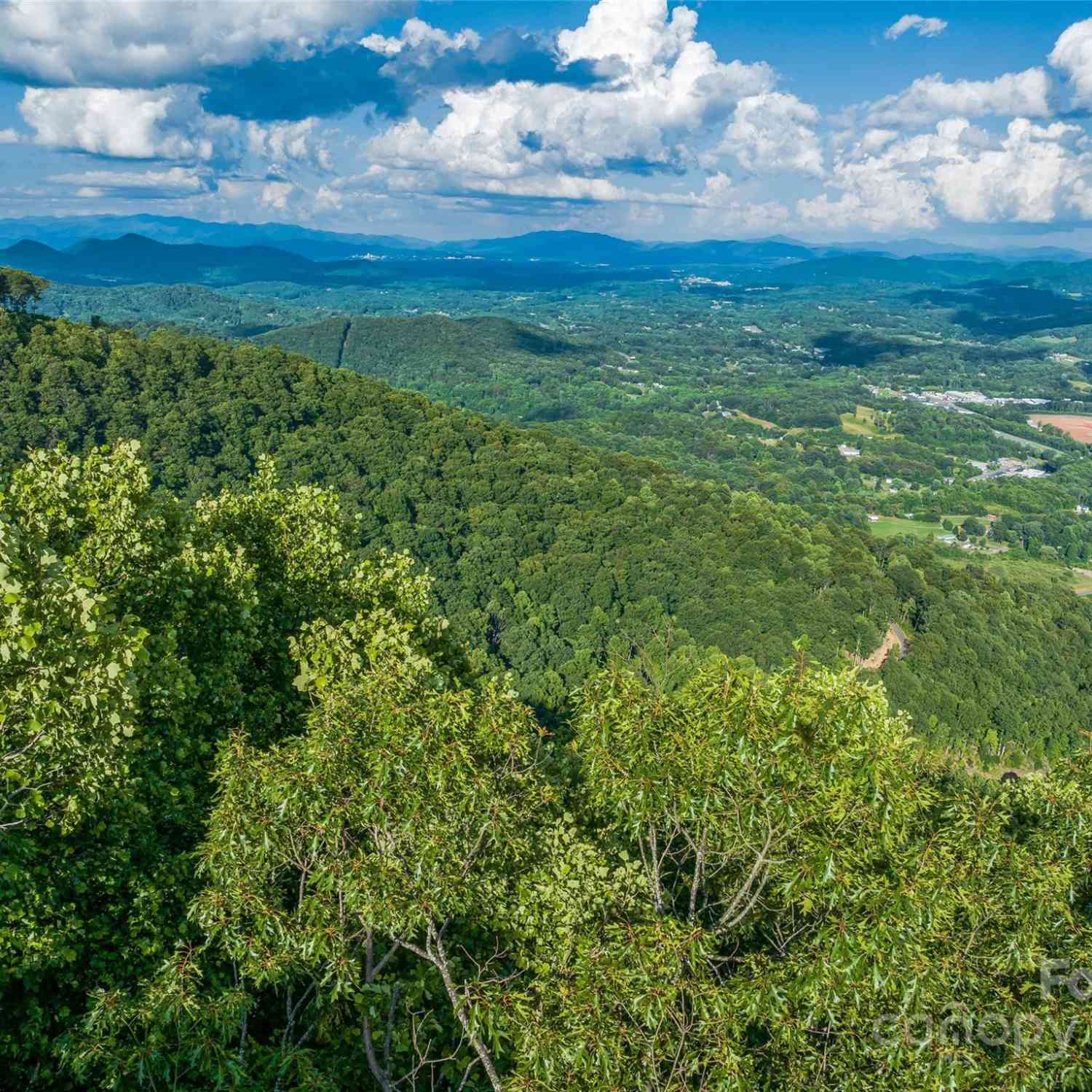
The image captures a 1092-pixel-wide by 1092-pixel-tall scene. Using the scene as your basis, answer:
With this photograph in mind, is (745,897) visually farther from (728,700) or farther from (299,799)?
(299,799)

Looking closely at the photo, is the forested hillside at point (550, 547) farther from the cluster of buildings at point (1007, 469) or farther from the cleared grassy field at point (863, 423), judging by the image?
the cleared grassy field at point (863, 423)

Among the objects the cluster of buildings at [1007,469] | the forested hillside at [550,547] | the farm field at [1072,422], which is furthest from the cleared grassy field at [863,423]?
the forested hillside at [550,547]

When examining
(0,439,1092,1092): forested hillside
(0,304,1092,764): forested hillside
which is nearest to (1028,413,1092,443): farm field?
(0,304,1092,764): forested hillside

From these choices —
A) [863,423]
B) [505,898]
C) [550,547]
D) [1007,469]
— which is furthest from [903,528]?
[505,898]

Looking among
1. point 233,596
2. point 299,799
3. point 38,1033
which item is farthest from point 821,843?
point 233,596

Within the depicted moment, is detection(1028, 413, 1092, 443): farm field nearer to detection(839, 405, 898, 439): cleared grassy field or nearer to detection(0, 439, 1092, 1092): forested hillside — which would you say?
detection(839, 405, 898, 439): cleared grassy field

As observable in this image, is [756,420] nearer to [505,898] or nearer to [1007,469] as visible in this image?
[1007,469]
